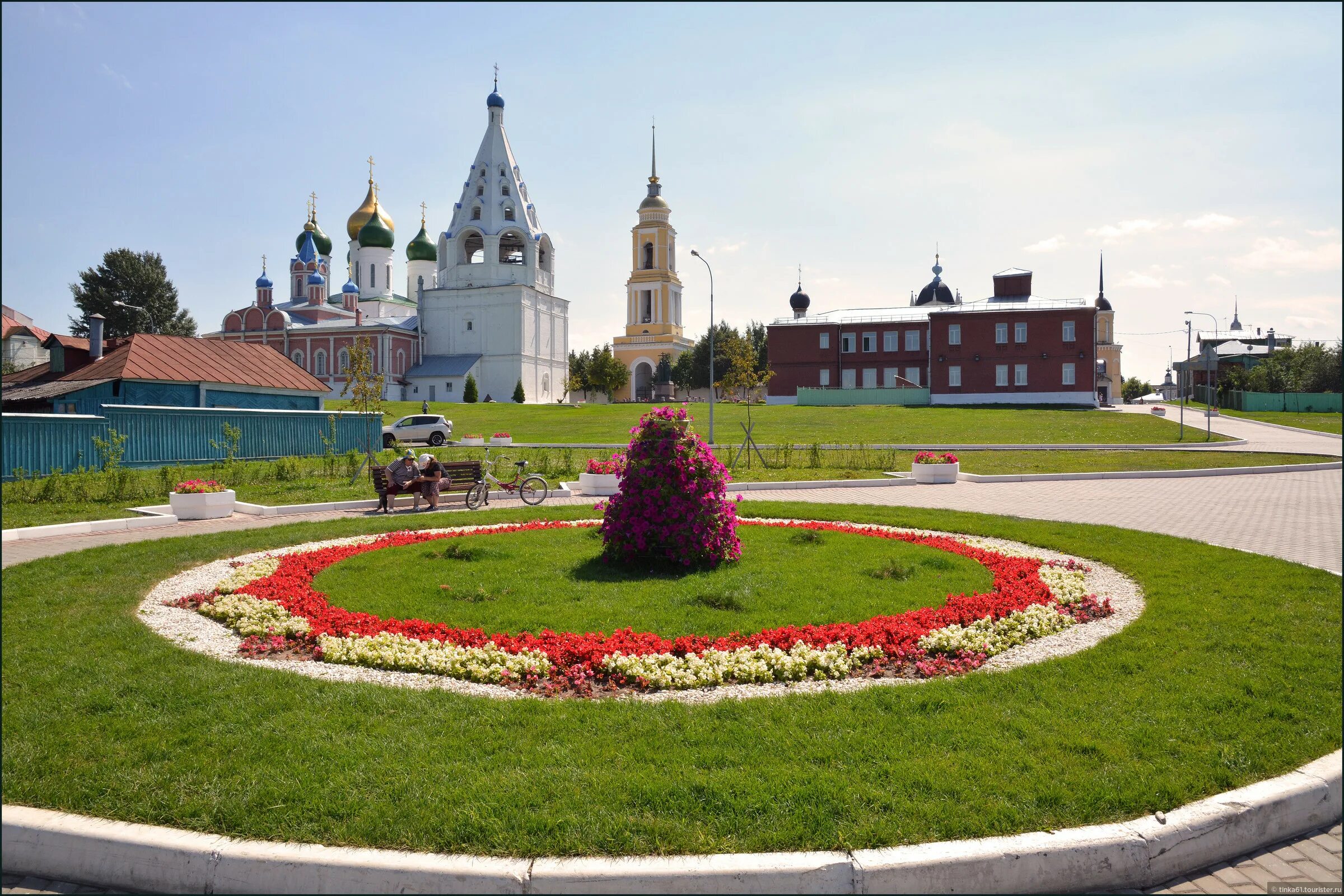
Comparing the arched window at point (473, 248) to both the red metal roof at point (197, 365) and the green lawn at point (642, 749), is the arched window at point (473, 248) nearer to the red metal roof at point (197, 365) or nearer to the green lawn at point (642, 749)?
the red metal roof at point (197, 365)

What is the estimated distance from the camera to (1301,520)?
1356 centimetres

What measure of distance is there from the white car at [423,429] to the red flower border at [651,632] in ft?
102

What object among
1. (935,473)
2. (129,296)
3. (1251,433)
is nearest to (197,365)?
(129,296)

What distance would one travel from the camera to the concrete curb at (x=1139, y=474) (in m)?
22.5

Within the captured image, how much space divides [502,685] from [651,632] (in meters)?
1.50

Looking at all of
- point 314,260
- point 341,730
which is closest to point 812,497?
point 341,730

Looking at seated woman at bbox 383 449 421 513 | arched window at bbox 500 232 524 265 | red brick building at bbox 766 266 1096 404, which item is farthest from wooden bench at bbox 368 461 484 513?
arched window at bbox 500 232 524 265

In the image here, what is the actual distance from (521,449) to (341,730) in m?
28.3

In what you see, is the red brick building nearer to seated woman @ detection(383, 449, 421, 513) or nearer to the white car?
the white car

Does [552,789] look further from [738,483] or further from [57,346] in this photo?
[738,483]

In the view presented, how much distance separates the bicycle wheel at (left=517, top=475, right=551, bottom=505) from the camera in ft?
57.7

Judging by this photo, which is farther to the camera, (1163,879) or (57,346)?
(57,346)

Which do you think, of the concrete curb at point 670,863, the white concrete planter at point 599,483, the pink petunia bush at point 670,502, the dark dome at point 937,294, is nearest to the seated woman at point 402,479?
the white concrete planter at point 599,483

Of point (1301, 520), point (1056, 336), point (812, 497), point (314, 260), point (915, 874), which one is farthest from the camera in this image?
point (314, 260)
